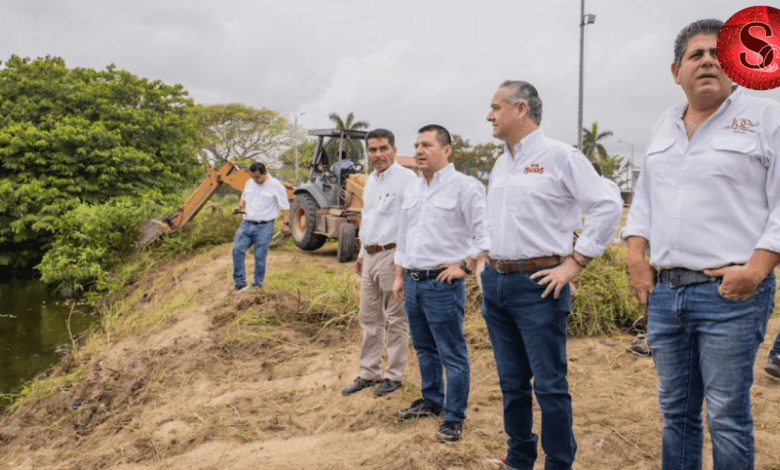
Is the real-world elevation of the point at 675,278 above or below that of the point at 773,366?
above

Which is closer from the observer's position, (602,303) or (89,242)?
(602,303)

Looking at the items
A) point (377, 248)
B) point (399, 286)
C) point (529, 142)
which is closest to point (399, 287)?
point (399, 286)

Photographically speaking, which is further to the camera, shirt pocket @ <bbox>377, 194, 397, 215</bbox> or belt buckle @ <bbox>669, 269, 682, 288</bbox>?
shirt pocket @ <bbox>377, 194, 397, 215</bbox>

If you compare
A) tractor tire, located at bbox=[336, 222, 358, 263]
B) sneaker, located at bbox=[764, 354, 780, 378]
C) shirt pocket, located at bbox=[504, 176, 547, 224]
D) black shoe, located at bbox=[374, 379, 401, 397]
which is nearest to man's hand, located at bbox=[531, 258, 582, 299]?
shirt pocket, located at bbox=[504, 176, 547, 224]

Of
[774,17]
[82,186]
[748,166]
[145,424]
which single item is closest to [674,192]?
[748,166]

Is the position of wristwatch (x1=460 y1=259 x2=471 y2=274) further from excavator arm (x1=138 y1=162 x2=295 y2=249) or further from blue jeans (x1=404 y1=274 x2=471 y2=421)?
excavator arm (x1=138 y1=162 x2=295 y2=249)

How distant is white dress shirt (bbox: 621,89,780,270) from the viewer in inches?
79.7

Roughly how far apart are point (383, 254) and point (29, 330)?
347 inches

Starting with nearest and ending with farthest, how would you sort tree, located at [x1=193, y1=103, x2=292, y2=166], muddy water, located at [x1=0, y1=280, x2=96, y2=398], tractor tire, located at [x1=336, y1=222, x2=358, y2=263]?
1. muddy water, located at [x1=0, y1=280, x2=96, y2=398]
2. tractor tire, located at [x1=336, y1=222, x2=358, y2=263]
3. tree, located at [x1=193, y1=103, x2=292, y2=166]

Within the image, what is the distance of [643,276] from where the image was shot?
235 centimetres

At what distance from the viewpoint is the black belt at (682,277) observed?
211 cm

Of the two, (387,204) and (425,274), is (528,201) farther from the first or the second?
(387,204)

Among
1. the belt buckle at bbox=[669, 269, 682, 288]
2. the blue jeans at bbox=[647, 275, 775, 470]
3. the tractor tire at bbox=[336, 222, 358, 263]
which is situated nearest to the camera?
the blue jeans at bbox=[647, 275, 775, 470]

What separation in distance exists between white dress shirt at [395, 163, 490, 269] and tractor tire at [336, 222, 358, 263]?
6.88 metres
